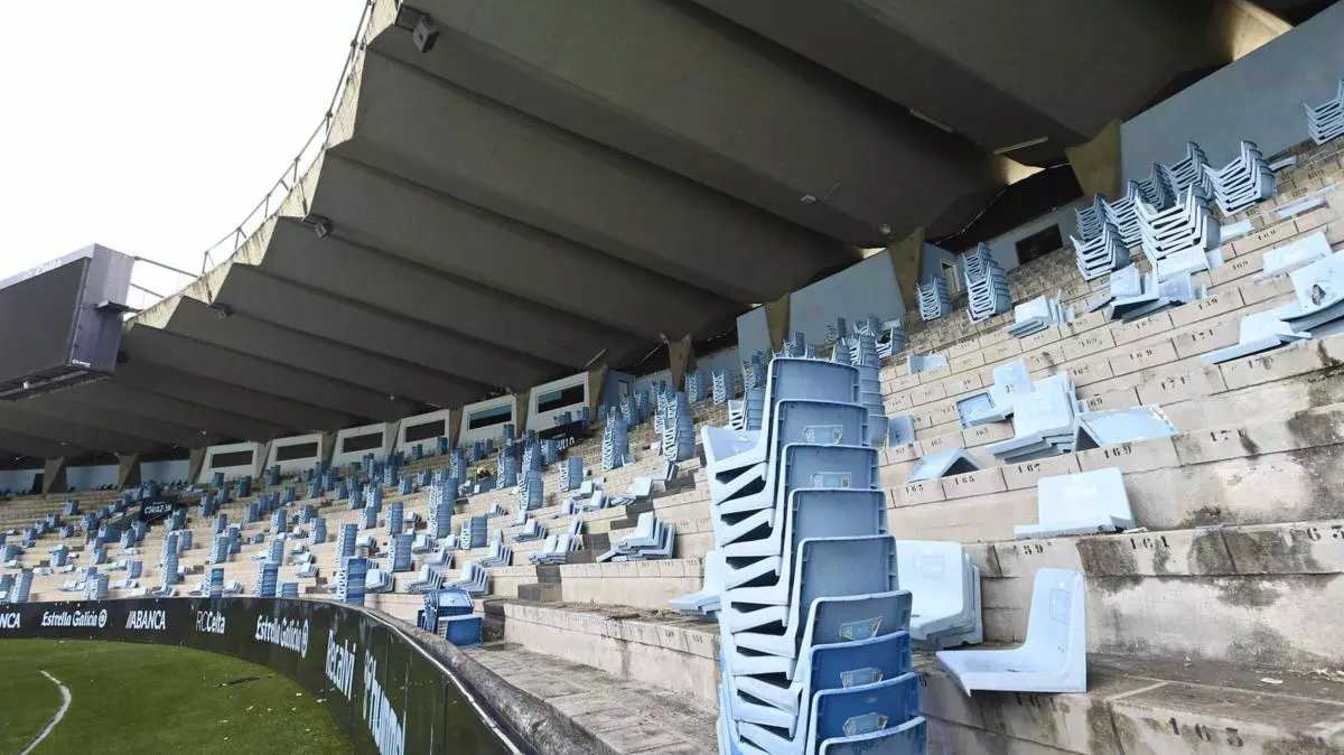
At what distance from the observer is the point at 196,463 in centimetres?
3828

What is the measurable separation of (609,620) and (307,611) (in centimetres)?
477

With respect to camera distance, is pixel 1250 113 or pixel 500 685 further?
pixel 1250 113

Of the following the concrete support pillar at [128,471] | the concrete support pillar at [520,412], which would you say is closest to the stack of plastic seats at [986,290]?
the concrete support pillar at [520,412]

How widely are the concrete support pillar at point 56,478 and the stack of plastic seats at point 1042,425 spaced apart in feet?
166

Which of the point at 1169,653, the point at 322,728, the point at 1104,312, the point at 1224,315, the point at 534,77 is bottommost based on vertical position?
the point at 322,728

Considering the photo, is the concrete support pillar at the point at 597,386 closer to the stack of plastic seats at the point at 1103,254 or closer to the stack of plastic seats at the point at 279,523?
the stack of plastic seats at the point at 279,523

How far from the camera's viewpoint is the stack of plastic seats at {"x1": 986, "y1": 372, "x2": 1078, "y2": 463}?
4402 mm

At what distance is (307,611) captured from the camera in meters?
7.98

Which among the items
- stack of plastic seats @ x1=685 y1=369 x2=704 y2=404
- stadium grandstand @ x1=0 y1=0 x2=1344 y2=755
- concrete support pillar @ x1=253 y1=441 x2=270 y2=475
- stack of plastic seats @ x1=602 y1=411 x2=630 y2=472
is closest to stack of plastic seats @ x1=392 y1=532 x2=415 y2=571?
stadium grandstand @ x1=0 y1=0 x2=1344 y2=755

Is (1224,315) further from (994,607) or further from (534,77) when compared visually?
(534,77)

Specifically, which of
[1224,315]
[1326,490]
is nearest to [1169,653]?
A: [1326,490]

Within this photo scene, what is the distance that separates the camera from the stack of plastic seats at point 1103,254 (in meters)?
10.5

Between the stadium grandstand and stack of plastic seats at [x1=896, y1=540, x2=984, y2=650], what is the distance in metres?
0.02

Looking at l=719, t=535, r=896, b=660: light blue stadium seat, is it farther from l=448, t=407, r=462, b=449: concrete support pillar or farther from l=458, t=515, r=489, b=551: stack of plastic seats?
l=448, t=407, r=462, b=449: concrete support pillar
